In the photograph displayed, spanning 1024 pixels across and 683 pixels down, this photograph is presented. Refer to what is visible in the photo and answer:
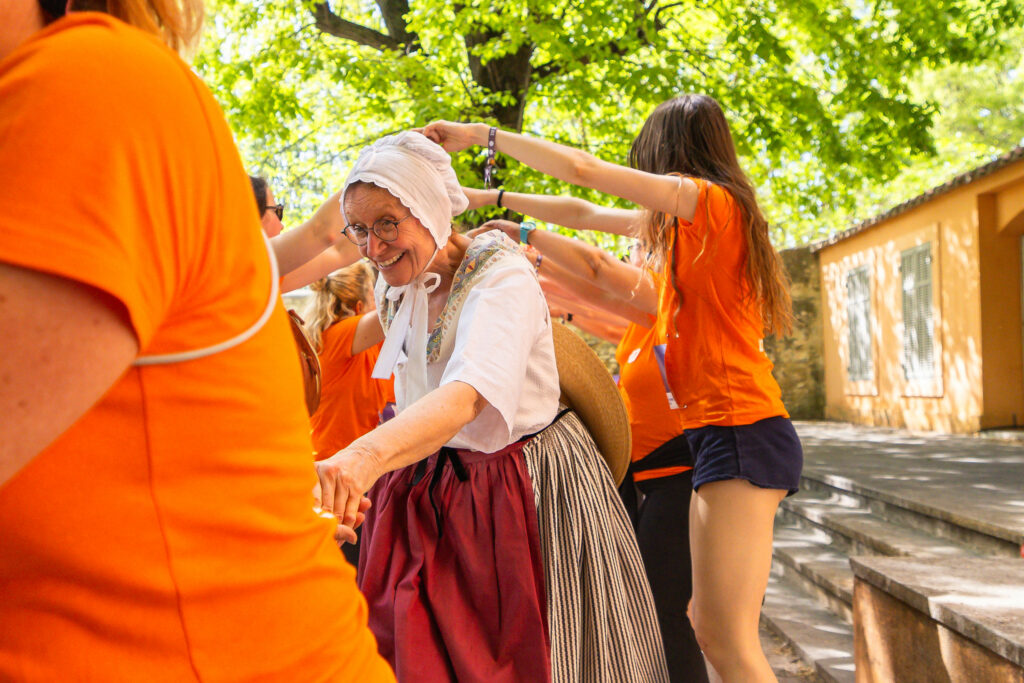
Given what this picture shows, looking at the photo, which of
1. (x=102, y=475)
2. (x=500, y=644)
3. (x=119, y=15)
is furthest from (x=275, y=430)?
(x=500, y=644)

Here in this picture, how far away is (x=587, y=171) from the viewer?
2.74 meters

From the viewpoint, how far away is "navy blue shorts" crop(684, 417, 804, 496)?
106 inches

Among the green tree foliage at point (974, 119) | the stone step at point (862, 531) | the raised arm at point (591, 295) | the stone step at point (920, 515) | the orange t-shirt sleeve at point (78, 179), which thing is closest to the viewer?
the orange t-shirt sleeve at point (78, 179)

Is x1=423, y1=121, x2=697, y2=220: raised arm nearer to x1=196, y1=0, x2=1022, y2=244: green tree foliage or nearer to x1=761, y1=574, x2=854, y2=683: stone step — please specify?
x1=761, y1=574, x2=854, y2=683: stone step

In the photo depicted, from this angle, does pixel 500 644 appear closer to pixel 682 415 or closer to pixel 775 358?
pixel 682 415

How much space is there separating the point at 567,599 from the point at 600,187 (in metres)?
1.20

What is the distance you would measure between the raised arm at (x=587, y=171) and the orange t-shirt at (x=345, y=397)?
1.41 metres

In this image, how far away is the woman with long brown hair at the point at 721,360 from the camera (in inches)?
106

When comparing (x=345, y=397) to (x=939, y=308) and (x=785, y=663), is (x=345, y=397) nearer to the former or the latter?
(x=785, y=663)

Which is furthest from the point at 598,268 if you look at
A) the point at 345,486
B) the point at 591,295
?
the point at 345,486

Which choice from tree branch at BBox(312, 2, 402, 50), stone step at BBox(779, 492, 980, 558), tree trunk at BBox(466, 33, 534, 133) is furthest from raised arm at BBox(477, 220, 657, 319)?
tree branch at BBox(312, 2, 402, 50)

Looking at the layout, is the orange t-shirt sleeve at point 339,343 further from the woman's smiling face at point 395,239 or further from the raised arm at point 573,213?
the woman's smiling face at point 395,239

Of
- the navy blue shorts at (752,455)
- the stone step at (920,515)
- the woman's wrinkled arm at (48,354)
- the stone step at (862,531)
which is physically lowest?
the stone step at (862,531)

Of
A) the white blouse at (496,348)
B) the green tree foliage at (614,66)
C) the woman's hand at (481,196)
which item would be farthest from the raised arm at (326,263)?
the green tree foliage at (614,66)
